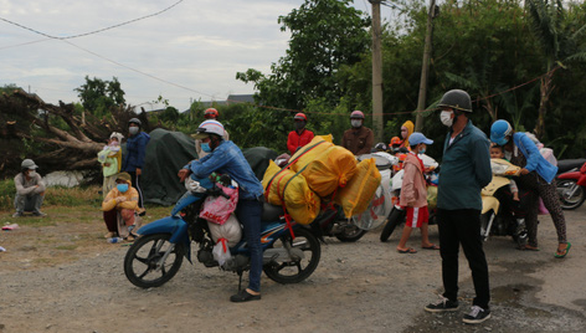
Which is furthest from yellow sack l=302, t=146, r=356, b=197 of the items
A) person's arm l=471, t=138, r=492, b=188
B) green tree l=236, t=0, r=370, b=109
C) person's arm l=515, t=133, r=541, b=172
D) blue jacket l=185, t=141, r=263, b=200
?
green tree l=236, t=0, r=370, b=109

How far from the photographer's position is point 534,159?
6988 mm

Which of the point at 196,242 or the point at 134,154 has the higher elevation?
the point at 134,154

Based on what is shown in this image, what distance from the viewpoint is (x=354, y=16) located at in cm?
2278

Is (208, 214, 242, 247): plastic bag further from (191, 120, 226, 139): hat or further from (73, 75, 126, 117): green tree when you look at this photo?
(73, 75, 126, 117): green tree

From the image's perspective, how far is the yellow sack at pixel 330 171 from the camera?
218 inches

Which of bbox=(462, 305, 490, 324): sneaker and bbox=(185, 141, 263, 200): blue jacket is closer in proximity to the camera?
bbox=(462, 305, 490, 324): sneaker

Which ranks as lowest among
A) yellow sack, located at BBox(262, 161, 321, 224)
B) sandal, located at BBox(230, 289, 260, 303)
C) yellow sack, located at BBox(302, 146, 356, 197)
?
sandal, located at BBox(230, 289, 260, 303)

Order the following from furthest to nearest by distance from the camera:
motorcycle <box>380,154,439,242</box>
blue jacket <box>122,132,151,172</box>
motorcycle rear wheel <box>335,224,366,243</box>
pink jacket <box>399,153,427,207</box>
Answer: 1. blue jacket <box>122,132,151,172</box>
2. motorcycle rear wheel <box>335,224,366,243</box>
3. motorcycle <box>380,154,439,242</box>
4. pink jacket <box>399,153,427,207</box>

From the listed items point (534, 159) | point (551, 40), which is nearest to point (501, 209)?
point (534, 159)

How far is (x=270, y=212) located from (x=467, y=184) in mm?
1945

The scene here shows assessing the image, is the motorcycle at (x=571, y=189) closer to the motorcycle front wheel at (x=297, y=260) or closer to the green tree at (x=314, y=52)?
the motorcycle front wheel at (x=297, y=260)

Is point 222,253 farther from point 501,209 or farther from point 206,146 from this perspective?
point 501,209

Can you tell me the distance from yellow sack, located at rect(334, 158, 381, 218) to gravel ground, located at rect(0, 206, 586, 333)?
0.88 metres

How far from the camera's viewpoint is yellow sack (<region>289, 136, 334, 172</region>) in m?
5.64
